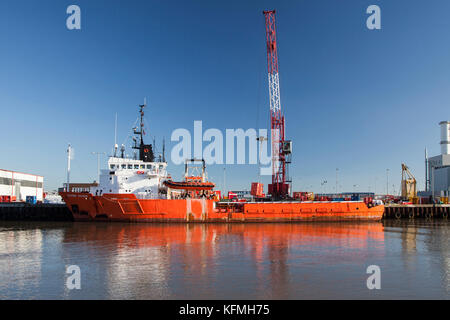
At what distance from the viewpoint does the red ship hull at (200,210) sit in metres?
32.6

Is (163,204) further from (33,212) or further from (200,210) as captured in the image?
(33,212)

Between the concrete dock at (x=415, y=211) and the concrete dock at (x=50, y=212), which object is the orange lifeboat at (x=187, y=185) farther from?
the concrete dock at (x=415, y=211)

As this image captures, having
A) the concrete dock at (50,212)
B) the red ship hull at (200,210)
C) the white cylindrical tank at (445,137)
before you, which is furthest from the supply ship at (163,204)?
the white cylindrical tank at (445,137)

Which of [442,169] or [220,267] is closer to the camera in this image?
[220,267]

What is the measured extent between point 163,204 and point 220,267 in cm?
1982

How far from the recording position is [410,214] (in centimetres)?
4691

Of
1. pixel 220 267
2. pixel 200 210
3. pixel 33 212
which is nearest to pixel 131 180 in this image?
pixel 200 210

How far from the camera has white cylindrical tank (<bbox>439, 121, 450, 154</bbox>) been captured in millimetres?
102700

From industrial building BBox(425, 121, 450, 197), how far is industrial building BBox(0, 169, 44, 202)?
104m

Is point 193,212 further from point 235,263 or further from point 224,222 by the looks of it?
point 235,263

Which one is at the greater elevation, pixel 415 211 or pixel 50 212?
pixel 50 212

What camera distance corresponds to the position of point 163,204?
32906 millimetres
